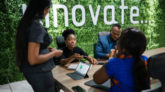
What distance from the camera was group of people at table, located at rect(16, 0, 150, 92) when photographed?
0.95m

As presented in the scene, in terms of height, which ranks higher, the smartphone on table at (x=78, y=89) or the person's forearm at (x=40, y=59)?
the person's forearm at (x=40, y=59)

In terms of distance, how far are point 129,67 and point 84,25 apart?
10.1 ft

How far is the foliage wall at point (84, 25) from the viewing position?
10.1ft

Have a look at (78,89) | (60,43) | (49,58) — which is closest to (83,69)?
(78,89)

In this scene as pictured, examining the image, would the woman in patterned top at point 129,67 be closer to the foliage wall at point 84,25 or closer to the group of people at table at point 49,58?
the group of people at table at point 49,58

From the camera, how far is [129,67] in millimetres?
952

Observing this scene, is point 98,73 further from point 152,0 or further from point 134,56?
point 152,0

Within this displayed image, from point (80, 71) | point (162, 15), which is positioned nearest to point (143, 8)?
point (162, 15)

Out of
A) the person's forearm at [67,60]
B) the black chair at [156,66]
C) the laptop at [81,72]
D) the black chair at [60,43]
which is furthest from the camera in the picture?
the black chair at [60,43]

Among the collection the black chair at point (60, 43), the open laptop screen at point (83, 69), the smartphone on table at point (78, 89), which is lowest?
the smartphone on table at point (78, 89)

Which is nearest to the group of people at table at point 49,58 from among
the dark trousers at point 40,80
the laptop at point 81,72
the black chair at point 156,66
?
the dark trousers at point 40,80

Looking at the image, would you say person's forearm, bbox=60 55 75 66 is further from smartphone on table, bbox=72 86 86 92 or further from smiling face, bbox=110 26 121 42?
smiling face, bbox=110 26 121 42

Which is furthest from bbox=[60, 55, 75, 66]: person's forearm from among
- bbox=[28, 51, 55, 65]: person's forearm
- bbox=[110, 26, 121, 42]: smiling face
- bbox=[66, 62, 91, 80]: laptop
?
bbox=[110, 26, 121, 42]: smiling face

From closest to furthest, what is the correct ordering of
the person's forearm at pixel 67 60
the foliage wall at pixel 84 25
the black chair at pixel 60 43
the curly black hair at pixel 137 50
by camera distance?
the curly black hair at pixel 137 50 < the person's forearm at pixel 67 60 < the black chair at pixel 60 43 < the foliage wall at pixel 84 25
